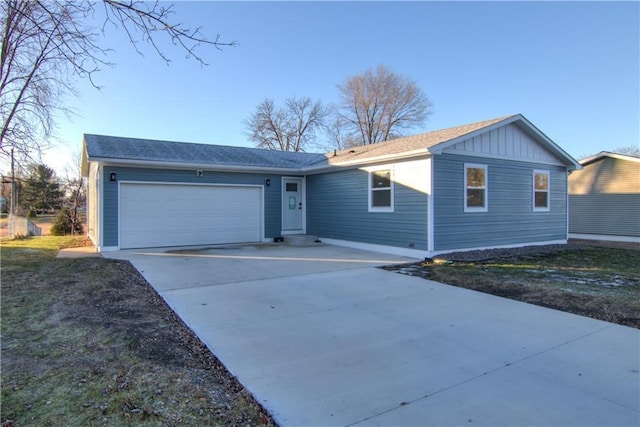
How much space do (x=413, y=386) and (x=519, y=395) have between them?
76 centimetres

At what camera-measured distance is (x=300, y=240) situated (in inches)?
514

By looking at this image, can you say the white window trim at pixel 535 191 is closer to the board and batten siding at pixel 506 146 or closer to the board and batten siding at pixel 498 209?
the board and batten siding at pixel 498 209

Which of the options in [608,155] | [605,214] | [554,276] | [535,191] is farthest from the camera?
[605,214]

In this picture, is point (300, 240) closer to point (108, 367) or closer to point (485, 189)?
point (485, 189)

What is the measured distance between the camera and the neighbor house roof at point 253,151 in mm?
9789

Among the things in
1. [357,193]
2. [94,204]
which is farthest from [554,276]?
[94,204]

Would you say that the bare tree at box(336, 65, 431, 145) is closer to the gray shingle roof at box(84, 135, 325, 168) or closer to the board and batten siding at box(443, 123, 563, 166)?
the gray shingle roof at box(84, 135, 325, 168)

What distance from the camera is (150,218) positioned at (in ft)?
37.1

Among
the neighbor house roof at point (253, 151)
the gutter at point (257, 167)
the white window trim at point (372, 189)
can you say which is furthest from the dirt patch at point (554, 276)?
the neighbor house roof at point (253, 151)

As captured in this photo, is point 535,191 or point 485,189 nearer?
point 485,189

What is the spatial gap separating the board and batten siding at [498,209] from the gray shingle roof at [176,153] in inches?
227

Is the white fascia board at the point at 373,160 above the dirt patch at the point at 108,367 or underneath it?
above

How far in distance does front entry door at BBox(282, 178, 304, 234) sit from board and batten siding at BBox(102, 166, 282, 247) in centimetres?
33

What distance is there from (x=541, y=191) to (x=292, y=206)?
8.28m
